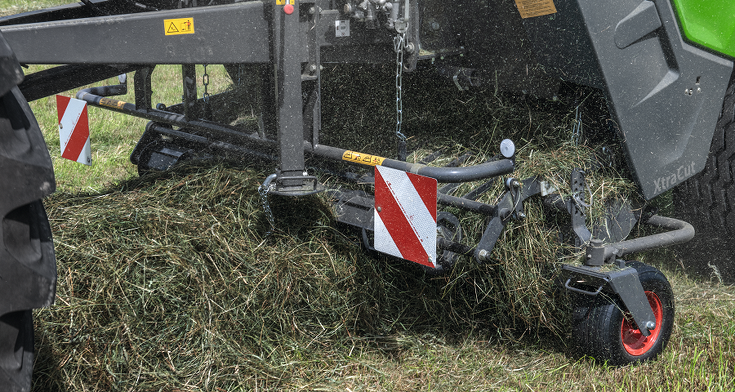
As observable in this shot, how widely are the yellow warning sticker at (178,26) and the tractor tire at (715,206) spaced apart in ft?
8.06

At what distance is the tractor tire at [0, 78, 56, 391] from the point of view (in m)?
1.35

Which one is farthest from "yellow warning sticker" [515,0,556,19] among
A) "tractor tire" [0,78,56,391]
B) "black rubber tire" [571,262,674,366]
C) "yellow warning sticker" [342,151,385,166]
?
"tractor tire" [0,78,56,391]

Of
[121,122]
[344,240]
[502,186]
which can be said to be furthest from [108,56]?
[121,122]

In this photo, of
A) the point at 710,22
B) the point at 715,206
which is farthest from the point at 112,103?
the point at 715,206

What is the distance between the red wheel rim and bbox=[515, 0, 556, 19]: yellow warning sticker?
48.6 inches

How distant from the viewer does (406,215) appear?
242 cm

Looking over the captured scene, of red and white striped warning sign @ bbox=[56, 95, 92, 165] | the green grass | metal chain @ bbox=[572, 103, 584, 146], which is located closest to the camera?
metal chain @ bbox=[572, 103, 584, 146]

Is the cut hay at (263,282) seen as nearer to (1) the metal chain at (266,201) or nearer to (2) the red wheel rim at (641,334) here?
(1) the metal chain at (266,201)

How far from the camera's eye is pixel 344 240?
2930mm

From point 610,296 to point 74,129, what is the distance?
8.24 ft

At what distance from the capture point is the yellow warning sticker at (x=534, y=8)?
258cm

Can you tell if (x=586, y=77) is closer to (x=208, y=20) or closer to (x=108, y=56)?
(x=208, y=20)

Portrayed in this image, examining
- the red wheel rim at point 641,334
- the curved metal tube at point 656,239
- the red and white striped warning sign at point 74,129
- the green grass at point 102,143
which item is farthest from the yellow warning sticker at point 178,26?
the red wheel rim at point 641,334

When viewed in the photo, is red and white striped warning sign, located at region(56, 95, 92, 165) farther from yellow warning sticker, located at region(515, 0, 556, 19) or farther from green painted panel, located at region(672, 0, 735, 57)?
green painted panel, located at region(672, 0, 735, 57)
